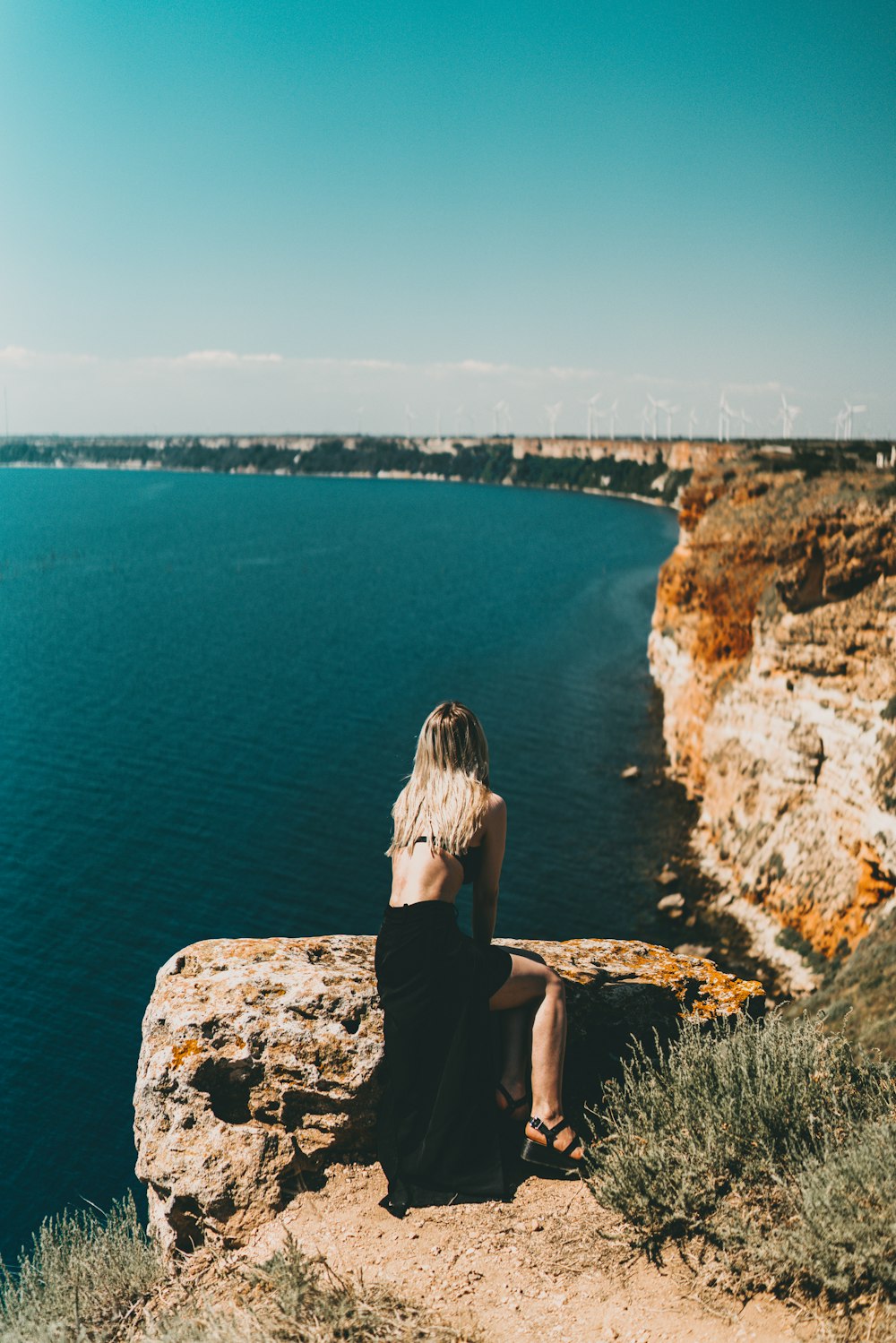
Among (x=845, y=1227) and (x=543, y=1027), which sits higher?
(x=543, y=1027)

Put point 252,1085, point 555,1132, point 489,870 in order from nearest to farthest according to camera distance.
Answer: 1. point 555,1132
2. point 489,870
3. point 252,1085

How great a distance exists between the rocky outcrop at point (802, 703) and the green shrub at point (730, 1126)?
15.3 m

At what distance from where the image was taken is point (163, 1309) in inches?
202

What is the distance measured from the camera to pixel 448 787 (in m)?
5.56

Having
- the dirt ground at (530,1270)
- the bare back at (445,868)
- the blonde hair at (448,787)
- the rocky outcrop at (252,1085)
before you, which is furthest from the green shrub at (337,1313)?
the blonde hair at (448,787)

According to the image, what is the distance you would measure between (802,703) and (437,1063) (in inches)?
847

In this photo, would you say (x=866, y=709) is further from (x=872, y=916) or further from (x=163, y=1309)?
(x=163, y=1309)

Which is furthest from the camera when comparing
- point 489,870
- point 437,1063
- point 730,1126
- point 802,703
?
point 802,703

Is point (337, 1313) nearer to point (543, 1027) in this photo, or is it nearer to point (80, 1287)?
point (543, 1027)

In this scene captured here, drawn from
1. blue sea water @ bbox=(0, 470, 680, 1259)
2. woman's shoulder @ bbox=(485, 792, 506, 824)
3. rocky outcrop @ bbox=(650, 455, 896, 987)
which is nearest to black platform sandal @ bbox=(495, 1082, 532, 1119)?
woman's shoulder @ bbox=(485, 792, 506, 824)

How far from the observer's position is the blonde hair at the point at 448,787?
217 inches

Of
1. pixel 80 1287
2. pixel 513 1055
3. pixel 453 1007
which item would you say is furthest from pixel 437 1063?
pixel 80 1287

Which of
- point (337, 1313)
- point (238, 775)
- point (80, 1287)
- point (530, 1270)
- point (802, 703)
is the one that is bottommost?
point (238, 775)

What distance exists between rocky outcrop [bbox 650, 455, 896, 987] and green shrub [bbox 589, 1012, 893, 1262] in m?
15.3
